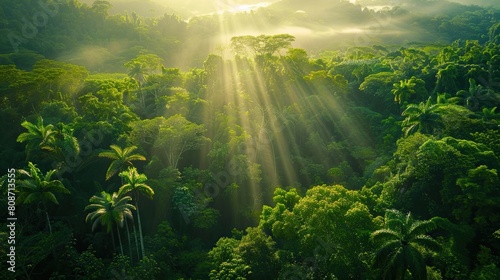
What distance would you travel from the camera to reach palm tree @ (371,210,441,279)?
664 inches

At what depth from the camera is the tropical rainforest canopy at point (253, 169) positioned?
21625mm

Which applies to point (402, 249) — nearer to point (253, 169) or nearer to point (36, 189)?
point (253, 169)

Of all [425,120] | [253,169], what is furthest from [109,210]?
[425,120]

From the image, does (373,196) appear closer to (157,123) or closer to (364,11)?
(157,123)

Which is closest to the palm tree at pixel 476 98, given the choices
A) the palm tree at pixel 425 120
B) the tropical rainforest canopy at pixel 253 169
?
the tropical rainforest canopy at pixel 253 169

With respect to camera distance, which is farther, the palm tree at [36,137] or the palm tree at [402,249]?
the palm tree at [36,137]

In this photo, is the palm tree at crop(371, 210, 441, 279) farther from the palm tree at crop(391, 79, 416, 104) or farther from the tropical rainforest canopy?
the palm tree at crop(391, 79, 416, 104)

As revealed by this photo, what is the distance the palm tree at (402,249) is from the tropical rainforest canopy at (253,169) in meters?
0.07

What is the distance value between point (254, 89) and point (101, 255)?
31.5 meters

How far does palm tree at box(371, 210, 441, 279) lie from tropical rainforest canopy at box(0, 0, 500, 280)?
0.07 metres

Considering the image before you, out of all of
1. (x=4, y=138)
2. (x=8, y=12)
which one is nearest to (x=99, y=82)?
(x=4, y=138)

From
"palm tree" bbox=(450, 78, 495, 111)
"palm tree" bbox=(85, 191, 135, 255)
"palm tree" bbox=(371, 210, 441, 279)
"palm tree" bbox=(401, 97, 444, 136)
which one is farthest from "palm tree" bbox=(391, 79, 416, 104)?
"palm tree" bbox=(85, 191, 135, 255)

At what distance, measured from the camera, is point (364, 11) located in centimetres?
19350

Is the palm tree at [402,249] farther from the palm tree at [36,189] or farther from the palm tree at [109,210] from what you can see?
the palm tree at [36,189]
